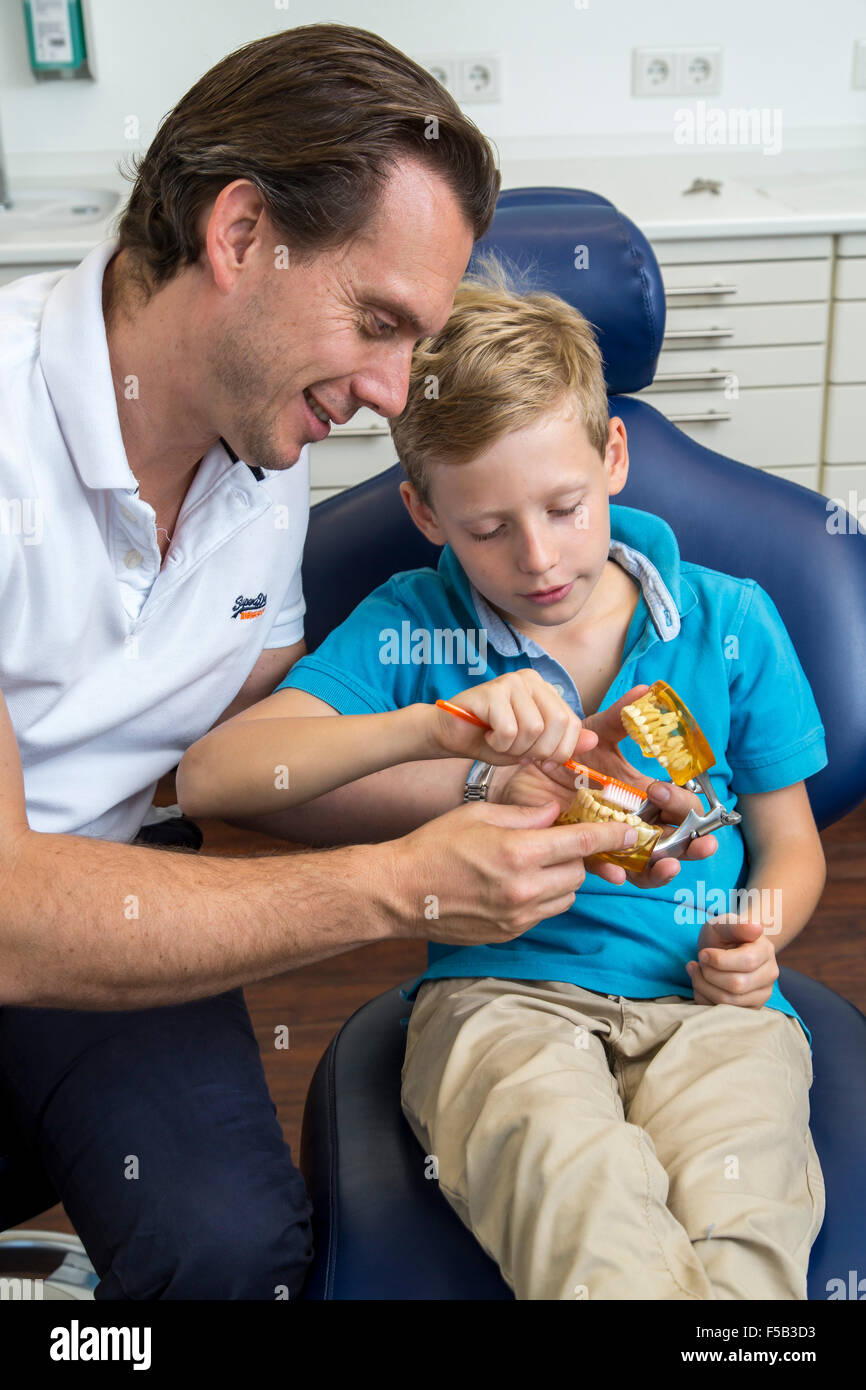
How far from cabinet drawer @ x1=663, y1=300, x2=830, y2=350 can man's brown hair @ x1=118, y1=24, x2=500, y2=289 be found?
4.61ft

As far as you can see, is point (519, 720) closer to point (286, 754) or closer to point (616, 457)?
point (286, 754)

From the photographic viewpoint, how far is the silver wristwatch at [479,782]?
4.00 ft

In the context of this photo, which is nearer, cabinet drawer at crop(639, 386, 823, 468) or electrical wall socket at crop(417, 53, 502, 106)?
cabinet drawer at crop(639, 386, 823, 468)

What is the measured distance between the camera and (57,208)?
2814mm

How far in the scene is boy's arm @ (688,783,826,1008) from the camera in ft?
3.60

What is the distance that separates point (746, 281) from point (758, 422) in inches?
10.9

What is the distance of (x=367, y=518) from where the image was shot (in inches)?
55.4

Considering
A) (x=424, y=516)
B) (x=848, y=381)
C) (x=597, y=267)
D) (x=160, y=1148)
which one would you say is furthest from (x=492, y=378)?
(x=848, y=381)

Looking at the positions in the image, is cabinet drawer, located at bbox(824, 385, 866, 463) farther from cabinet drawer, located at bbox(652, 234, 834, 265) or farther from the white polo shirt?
the white polo shirt

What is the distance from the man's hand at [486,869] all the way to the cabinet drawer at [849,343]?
1.78 m

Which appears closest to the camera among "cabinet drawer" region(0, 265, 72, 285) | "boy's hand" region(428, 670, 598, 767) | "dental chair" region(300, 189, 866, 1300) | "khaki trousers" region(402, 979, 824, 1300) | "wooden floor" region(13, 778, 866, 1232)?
"khaki trousers" region(402, 979, 824, 1300)

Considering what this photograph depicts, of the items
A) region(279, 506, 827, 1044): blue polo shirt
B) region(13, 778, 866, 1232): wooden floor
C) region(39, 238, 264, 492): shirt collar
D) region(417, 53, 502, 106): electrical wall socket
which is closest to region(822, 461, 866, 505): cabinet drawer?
region(13, 778, 866, 1232): wooden floor
